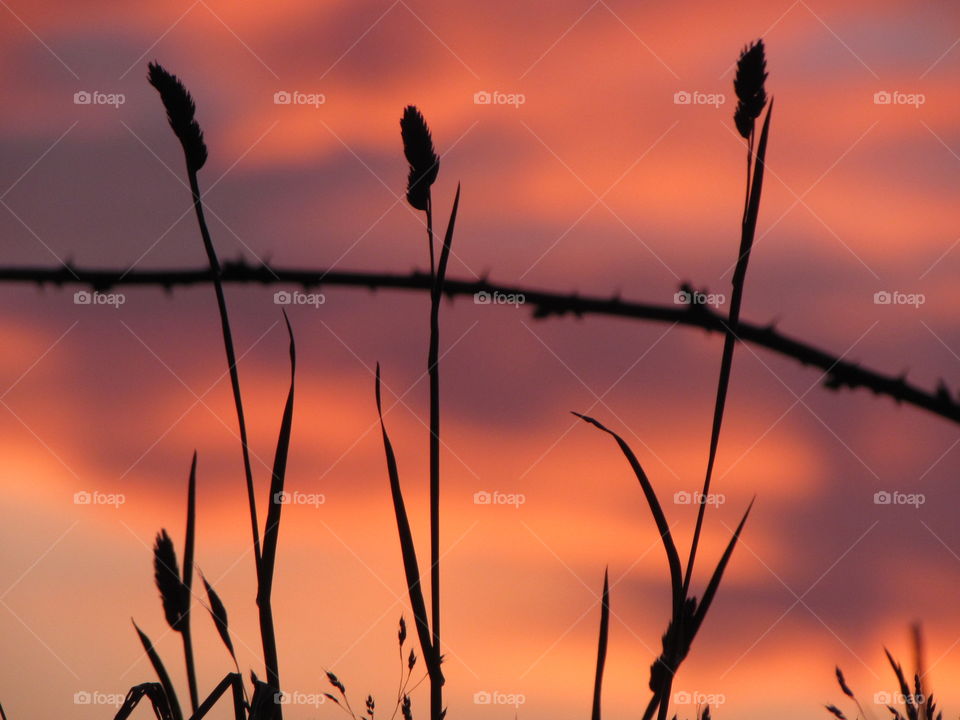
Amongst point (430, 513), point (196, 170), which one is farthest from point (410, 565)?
point (196, 170)

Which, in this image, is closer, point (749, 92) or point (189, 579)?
point (749, 92)

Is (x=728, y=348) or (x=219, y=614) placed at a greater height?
(x=728, y=348)

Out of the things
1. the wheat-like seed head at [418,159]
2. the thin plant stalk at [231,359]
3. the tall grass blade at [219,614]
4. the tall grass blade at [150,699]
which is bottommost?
the tall grass blade at [150,699]

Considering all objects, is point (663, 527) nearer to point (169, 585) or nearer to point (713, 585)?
point (713, 585)

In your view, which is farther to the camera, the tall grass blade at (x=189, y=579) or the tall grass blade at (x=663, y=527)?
the tall grass blade at (x=189, y=579)

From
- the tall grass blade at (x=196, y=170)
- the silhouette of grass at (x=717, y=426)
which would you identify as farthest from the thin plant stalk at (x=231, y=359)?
the silhouette of grass at (x=717, y=426)

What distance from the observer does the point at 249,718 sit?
1.07 metres

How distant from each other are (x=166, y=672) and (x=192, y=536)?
19 centimetres

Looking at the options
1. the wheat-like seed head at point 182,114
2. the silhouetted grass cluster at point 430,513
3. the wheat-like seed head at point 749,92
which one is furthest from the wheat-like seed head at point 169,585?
the wheat-like seed head at point 749,92

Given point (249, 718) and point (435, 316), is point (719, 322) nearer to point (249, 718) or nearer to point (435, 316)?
point (435, 316)

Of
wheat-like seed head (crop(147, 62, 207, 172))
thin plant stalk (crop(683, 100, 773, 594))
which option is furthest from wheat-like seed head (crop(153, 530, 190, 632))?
thin plant stalk (crop(683, 100, 773, 594))

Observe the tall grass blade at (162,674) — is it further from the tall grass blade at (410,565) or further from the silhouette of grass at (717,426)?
the silhouette of grass at (717,426)

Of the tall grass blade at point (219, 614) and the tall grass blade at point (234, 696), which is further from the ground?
the tall grass blade at point (219, 614)

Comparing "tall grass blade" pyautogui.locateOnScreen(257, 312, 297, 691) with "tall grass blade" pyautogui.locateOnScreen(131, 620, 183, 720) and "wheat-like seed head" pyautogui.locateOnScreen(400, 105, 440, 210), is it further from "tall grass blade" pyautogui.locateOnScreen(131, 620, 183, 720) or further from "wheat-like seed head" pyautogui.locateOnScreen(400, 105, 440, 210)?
"wheat-like seed head" pyautogui.locateOnScreen(400, 105, 440, 210)
